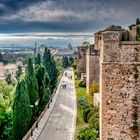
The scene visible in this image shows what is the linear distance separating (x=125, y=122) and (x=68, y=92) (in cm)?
3772

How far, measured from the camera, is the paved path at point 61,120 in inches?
1064

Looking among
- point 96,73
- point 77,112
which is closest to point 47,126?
point 77,112

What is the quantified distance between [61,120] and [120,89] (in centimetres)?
2039

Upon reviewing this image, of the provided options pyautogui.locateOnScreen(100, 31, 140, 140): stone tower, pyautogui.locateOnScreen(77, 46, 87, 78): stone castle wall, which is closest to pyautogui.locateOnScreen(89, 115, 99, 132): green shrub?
pyautogui.locateOnScreen(100, 31, 140, 140): stone tower

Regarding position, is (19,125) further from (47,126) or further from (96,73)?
(96,73)

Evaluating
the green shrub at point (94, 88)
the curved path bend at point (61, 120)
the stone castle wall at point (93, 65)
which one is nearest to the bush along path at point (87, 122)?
the curved path bend at point (61, 120)

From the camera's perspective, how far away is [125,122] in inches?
494

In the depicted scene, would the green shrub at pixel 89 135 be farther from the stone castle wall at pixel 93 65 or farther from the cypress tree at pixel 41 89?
the stone castle wall at pixel 93 65

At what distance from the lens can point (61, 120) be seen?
32.5 metres

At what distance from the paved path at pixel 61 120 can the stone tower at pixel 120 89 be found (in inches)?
534

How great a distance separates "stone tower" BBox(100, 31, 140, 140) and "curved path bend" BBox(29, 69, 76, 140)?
44.2 feet

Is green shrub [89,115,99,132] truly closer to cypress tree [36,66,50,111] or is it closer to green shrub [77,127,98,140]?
green shrub [77,127,98,140]

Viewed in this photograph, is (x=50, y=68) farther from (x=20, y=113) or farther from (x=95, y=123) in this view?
(x=95, y=123)

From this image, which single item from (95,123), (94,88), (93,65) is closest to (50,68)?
(93,65)
